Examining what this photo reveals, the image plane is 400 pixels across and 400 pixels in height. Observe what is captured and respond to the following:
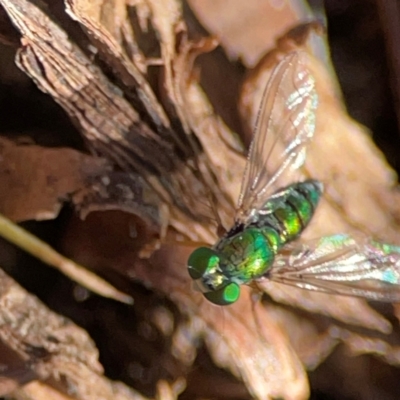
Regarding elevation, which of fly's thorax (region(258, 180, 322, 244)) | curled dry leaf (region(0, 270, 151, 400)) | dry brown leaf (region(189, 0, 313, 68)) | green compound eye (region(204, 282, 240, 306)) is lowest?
fly's thorax (region(258, 180, 322, 244))

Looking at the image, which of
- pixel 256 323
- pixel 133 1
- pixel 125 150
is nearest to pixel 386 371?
pixel 256 323

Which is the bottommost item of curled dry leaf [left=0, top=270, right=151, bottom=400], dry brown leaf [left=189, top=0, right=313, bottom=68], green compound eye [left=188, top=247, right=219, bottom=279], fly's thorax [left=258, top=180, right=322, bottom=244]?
fly's thorax [left=258, top=180, right=322, bottom=244]

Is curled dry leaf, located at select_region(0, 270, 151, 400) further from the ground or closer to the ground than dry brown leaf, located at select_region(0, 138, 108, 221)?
closer to the ground

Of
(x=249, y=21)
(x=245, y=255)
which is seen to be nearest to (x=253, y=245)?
(x=245, y=255)

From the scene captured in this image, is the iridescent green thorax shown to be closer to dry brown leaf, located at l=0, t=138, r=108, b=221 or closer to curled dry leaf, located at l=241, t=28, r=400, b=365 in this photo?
curled dry leaf, located at l=241, t=28, r=400, b=365

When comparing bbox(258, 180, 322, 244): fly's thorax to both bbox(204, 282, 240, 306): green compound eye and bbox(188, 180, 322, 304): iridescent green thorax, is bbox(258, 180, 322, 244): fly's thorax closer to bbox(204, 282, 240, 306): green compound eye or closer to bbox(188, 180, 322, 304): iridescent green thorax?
bbox(188, 180, 322, 304): iridescent green thorax

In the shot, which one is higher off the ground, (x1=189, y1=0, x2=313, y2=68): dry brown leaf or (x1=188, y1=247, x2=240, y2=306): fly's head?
(x1=189, y1=0, x2=313, y2=68): dry brown leaf

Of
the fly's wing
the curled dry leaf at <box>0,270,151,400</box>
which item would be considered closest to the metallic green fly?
the fly's wing
